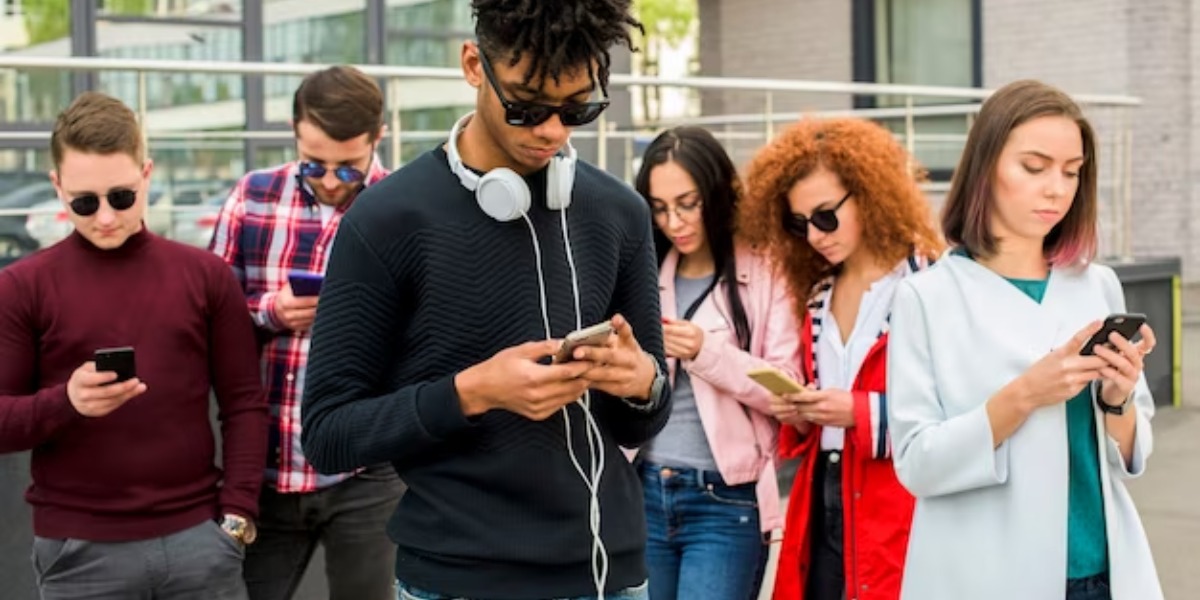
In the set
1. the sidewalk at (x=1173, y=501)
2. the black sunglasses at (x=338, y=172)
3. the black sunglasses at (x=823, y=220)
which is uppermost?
the black sunglasses at (x=338, y=172)

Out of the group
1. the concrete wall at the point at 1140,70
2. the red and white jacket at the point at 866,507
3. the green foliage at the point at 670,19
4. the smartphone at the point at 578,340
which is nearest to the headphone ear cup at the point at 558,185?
the smartphone at the point at 578,340

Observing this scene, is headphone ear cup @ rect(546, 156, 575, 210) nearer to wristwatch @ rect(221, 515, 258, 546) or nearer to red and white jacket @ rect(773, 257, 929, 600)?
red and white jacket @ rect(773, 257, 929, 600)

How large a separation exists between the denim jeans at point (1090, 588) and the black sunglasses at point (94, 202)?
226cm

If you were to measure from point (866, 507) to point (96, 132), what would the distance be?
2055 millimetres

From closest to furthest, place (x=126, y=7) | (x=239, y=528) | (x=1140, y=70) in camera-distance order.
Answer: (x=239, y=528) < (x=126, y=7) < (x=1140, y=70)

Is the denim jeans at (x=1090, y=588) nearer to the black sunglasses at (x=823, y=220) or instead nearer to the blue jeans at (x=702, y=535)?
the blue jeans at (x=702, y=535)

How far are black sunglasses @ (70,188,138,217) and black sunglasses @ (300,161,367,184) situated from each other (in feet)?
1.68

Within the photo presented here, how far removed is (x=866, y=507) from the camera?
393cm

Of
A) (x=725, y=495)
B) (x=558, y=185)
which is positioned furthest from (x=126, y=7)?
(x=558, y=185)

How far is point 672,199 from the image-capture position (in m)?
4.36

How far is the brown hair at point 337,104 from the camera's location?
3979 millimetres

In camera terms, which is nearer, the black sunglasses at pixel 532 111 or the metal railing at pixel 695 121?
the black sunglasses at pixel 532 111

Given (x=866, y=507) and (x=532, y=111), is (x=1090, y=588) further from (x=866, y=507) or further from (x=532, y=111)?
(x=532, y=111)

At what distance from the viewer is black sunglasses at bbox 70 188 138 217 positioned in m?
3.68
